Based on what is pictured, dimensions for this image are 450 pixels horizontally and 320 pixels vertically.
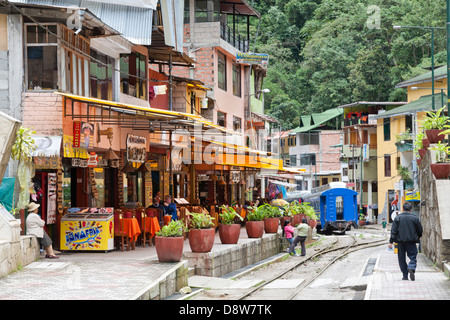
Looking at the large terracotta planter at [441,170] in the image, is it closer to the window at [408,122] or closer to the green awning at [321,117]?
the window at [408,122]

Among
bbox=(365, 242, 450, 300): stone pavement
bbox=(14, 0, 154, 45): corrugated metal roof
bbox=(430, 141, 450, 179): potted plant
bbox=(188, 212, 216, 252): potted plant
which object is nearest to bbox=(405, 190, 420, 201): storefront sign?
bbox=(365, 242, 450, 300): stone pavement

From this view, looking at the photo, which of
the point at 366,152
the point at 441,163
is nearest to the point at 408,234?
the point at 441,163

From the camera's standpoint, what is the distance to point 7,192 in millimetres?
15969

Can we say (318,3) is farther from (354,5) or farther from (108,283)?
(108,283)

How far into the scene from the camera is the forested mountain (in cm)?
6638

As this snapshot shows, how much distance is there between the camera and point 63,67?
713 inches

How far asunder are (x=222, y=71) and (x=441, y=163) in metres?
25.1

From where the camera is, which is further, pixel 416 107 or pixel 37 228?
pixel 416 107

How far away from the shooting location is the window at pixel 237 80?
4381 centimetres

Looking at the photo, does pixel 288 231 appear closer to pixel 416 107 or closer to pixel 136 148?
pixel 136 148

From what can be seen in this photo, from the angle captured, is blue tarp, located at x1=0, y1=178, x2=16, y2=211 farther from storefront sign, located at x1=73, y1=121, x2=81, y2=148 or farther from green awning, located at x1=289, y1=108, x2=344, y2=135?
green awning, located at x1=289, y1=108, x2=344, y2=135

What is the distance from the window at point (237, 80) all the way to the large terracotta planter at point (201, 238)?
2713 centimetres

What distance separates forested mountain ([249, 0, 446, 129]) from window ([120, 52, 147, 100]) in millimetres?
40914

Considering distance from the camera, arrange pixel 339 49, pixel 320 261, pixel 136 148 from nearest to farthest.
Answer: pixel 136 148, pixel 320 261, pixel 339 49
